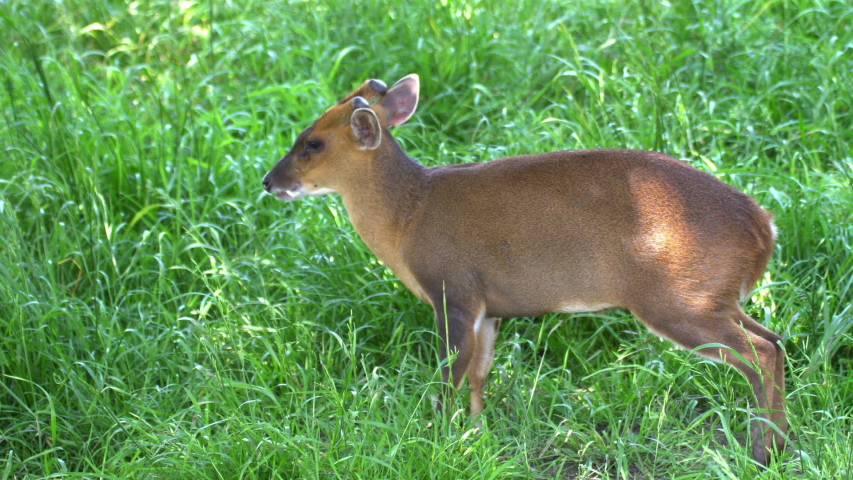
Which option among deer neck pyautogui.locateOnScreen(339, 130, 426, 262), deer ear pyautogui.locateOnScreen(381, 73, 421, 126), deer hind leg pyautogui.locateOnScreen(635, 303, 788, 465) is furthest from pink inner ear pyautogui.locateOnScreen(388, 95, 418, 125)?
deer hind leg pyautogui.locateOnScreen(635, 303, 788, 465)

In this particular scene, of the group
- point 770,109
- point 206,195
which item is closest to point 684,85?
point 770,109

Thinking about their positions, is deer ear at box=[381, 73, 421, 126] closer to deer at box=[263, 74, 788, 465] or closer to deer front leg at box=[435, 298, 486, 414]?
deer at box=[263, 74, 788, 465]

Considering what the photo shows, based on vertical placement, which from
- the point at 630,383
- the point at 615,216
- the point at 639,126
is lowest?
the point at 630,383

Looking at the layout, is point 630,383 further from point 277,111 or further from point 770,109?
point 277,111

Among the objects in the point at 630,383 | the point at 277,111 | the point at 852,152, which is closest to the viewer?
the point at 630,383

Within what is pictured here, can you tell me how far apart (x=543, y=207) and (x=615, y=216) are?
27 cm

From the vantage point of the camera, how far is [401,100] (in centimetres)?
462

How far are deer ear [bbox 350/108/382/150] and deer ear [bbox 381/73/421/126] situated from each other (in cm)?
29

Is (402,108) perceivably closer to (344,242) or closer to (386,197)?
(386,197)

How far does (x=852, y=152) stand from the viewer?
17.3 feet

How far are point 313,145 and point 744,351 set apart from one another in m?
1.78

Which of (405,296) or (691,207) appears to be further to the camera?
(405,296)

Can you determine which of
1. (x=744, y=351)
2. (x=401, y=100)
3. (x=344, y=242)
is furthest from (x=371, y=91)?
(x=744, y=351)

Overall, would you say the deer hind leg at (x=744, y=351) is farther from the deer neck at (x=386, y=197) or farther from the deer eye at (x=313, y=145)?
the deer eye at (x=313, y=145)
